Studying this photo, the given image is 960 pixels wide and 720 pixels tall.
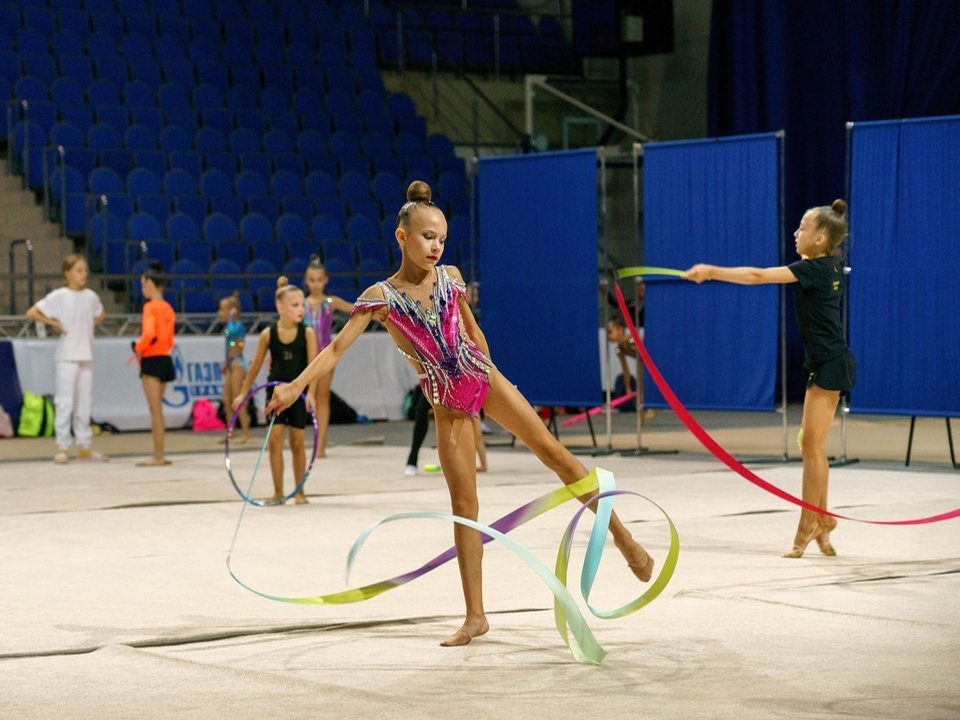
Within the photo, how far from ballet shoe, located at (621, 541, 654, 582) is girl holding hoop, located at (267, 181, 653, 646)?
1.0 inches

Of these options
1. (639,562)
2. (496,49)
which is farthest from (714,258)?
(496,49)

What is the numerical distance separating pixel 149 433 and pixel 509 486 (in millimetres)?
6754

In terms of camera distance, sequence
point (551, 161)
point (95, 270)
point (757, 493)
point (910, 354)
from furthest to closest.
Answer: point (95, 270), point (551, 161), point (910, 354), point (757, 493)

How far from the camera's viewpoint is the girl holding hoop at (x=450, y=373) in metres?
5.14

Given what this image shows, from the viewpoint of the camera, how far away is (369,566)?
6672 millimetres

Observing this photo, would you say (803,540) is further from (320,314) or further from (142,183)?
(142,183)

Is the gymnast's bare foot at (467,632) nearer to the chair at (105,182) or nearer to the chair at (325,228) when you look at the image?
the chair at (105,182)

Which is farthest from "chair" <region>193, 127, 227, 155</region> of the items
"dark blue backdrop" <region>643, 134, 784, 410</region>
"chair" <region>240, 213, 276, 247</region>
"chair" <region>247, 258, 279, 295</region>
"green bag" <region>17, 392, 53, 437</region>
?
Result: "dark blue backdrop" <region>643, 134, 784, 410</region>

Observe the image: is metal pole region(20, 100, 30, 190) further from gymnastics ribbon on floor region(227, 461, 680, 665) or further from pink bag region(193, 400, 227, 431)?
gymnastics ribbon on floor region(227, 461, 680, 665)

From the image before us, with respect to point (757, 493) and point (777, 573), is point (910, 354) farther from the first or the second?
point (777, 573)

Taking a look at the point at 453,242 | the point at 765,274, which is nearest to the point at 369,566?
the point at 765,274

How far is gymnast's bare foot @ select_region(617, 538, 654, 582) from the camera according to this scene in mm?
5234

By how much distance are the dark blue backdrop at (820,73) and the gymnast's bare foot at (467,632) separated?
12.7 metres

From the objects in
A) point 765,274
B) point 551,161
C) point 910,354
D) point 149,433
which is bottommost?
point 149,433
